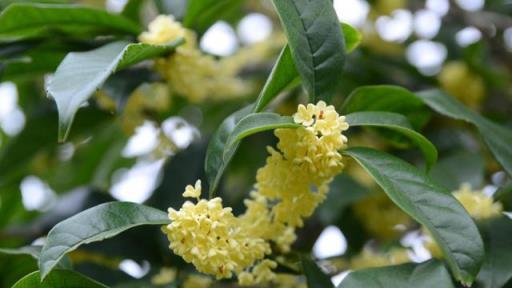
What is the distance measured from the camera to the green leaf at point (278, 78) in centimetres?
82

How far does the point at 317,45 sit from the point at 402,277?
266 millimetres

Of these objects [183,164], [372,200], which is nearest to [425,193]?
[183,164]

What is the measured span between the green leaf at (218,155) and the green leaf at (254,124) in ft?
0.07

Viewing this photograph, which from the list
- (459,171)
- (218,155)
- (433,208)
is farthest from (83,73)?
(459,171)

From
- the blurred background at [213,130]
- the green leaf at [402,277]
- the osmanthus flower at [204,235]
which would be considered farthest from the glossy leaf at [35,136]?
the green leaf at [402,277]

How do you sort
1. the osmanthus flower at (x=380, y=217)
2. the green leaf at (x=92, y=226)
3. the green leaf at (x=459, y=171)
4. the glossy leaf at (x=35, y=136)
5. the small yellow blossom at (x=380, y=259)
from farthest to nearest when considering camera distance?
the osmanthus flower at (x=380, y=217) → the glossy leaf at (x=35, y=136) → the green leaf at (x=459, y=171) → the small yellow blossom at (x=380, y=259) → the green leaf at (x=92, y=226)

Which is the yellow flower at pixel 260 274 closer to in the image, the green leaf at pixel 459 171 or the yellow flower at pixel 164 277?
the yellow flower at pixel 164 277

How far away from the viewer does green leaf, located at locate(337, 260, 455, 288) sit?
2.53 ft

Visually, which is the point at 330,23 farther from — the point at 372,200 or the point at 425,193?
the point at 372,200

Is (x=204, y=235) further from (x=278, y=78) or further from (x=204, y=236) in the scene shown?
(x=278, y=78)

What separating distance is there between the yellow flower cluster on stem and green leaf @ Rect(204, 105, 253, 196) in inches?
0.7

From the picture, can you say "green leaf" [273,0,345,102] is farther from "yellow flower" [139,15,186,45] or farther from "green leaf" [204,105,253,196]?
"yellow flower" [139,15,186,45]

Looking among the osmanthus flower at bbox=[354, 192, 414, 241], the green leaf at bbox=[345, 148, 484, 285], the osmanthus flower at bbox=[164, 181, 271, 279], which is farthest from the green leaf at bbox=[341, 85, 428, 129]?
the osmanthus flower at bbox=[354, 192, 414, 241]

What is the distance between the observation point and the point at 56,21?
3.36 ft
